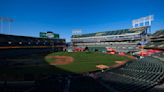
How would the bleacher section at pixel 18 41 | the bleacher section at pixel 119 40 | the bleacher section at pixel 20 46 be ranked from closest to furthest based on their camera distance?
1. the bleacher section at pixel 20 46
2. the bleacher section at pixel 18 41
3. the bleacher section at pixel 119 40

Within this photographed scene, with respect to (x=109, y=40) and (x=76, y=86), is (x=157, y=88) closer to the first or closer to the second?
(x=76, y=86)

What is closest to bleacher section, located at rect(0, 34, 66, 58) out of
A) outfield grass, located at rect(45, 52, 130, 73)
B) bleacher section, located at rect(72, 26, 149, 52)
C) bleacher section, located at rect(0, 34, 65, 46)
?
bleacher section, located at rect(0, 34, 65, 46)

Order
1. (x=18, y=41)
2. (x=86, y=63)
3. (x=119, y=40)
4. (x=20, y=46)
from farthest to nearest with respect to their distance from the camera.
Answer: (x=119, y=40), (x=18, y=41), (x=20, y=46), (x=86, y=63)

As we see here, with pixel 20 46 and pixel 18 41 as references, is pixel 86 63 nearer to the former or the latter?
pixel 20 46

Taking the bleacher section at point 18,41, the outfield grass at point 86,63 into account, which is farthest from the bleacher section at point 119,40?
the outfield grass at point 86,63

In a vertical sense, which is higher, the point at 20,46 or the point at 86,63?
the point at 20,46

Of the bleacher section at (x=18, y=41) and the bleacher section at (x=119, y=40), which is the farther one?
the bleacher section at (x=119, y=40)

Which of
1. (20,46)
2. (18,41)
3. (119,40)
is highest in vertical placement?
(119,40)

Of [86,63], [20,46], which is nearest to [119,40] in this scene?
[86,63]

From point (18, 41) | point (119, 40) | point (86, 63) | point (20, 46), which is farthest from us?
point (119, 40)

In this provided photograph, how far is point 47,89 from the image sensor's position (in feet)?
67.5

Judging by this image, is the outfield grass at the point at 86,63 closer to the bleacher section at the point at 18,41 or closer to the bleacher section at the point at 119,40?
the bleacher section at the point at 18,41

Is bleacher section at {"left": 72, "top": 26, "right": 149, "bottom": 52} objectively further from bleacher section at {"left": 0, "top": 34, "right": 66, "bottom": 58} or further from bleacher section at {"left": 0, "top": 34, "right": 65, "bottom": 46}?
bleacher section at {"left": 0, "top": 34, "right": 65, "bottom": 46}

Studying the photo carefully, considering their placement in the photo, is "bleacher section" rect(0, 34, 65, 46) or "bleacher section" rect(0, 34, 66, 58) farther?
"bleacher section" rect(0, 34, 65, 46)
